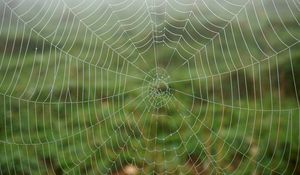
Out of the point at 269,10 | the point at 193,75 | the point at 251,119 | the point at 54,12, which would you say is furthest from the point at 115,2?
the point at 251,119

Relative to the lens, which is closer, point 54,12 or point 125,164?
point 125,164

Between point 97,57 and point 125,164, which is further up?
point 97,57

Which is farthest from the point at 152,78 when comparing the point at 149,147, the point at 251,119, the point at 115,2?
the point at 115,2

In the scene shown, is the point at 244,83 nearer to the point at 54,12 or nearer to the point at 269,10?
the point at 269,10

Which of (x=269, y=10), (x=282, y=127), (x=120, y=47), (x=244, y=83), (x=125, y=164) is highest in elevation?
(x=269, y=10)

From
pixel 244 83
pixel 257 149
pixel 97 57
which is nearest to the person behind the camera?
pixel 257 149

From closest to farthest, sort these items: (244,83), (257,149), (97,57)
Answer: (257,149) < (244,83) < (97,57)
